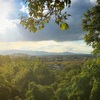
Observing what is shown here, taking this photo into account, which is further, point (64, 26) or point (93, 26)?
point (93, 26)

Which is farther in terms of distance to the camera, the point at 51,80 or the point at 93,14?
the point at 51,80

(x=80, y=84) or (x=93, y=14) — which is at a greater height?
(x=93, y=14)

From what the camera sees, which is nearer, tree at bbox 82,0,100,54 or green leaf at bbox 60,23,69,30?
green leaf at bbox 60,23,69,30

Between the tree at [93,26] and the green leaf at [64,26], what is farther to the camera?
the tree at [93,26]

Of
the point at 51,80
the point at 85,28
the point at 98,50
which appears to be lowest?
the point at 51,80

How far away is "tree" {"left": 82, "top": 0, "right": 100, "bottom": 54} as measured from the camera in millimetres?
23070

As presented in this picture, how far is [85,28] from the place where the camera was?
79.0 feet

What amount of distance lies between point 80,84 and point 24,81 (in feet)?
121

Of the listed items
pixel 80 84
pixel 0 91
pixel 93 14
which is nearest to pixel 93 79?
pixel 80 84

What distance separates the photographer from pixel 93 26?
915 inches

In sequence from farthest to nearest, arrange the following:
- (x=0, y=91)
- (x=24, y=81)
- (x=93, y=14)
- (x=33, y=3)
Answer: (x=24, y=81)
(x=0, y=91)
(x=93, y=14)
(x=33, y=3)

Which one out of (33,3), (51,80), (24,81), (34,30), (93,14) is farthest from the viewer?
(51,80)

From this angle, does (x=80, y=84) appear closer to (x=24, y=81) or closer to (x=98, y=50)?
(x=98, y=50)

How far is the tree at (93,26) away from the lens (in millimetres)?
23070
